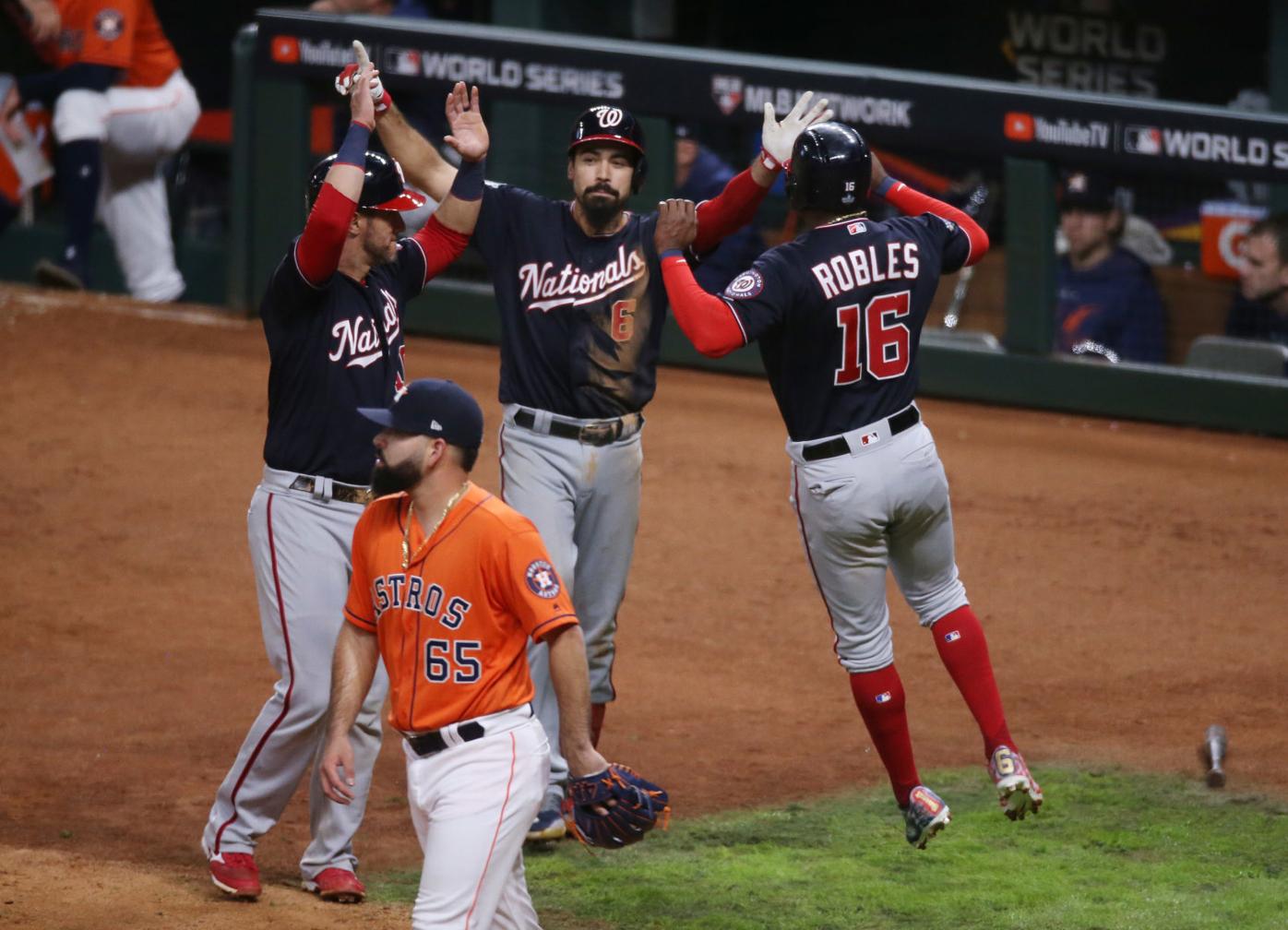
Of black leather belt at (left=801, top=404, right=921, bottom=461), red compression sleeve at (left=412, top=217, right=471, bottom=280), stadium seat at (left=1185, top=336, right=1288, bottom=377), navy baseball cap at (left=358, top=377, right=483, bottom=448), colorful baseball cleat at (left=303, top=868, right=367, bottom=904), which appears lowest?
colorful baseball cleat at (left=303, top=868, right=367, bottom=904)

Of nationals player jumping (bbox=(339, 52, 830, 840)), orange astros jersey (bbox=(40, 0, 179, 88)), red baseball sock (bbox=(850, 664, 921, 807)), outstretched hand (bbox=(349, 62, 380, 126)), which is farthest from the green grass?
orange astros jersey (bbox=(40, 0, 179, 88))

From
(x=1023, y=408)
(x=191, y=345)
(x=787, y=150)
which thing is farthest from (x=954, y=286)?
(x=787, y=150)

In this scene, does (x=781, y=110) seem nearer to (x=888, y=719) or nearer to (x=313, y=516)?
(x=888, y=719)

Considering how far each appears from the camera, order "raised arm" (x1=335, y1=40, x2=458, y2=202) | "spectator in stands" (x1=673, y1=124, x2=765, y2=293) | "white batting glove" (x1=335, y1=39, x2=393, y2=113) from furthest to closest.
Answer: "spectator in stands" (x1=673, y1=124, x2=765, y2=293) < "raised arm" (x1=335, y1=40, x2=458, y2=202) < "white batting glove" (x1=335, y1=39, x2=393, y2=113)

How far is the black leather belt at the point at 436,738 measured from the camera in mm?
4160

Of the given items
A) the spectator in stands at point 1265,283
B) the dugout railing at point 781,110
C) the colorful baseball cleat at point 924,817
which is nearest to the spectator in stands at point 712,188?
the dugout railing at point 781,110

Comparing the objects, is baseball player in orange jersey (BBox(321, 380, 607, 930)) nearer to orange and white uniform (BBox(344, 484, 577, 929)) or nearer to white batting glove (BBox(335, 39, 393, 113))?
orange and white uniform (BBox(344, 484, 577, 929))

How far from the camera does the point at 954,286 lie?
436 inches

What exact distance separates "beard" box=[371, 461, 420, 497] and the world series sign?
261 inches

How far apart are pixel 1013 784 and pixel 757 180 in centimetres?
177

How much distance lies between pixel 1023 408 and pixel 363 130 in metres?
6.26

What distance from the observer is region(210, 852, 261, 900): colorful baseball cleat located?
514 cm

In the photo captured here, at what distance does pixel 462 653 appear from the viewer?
4.18 metres

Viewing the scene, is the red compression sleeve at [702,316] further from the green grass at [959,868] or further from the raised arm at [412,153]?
→ the green grass at [959,868]
